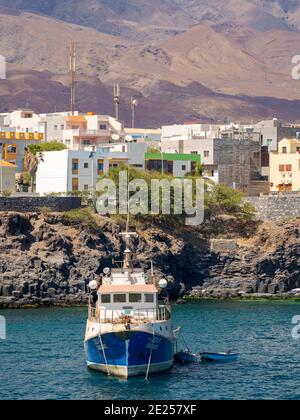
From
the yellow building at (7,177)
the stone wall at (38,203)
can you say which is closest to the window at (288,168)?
the stone wall at (38,203)

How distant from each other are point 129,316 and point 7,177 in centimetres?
5226

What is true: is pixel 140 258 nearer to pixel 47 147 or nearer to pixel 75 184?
pixel 75 184

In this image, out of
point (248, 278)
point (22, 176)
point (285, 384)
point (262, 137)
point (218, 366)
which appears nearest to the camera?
point (285, 384)

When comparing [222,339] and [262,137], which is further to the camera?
[262,137]

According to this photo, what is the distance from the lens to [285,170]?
5689 inches

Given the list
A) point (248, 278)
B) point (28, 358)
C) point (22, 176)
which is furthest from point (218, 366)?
point (22, 176)

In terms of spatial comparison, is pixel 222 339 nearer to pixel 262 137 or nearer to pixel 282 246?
pixel 282 246

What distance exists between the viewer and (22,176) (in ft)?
456

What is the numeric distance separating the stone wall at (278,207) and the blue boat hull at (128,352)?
52.3 meters

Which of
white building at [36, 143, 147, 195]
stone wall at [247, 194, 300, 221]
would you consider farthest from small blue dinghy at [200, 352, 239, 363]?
white building at [36, 143, 147, 195]

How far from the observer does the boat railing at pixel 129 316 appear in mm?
80875

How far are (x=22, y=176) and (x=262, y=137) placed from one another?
2795cm

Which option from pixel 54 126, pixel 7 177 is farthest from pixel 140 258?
pixel 54 126
